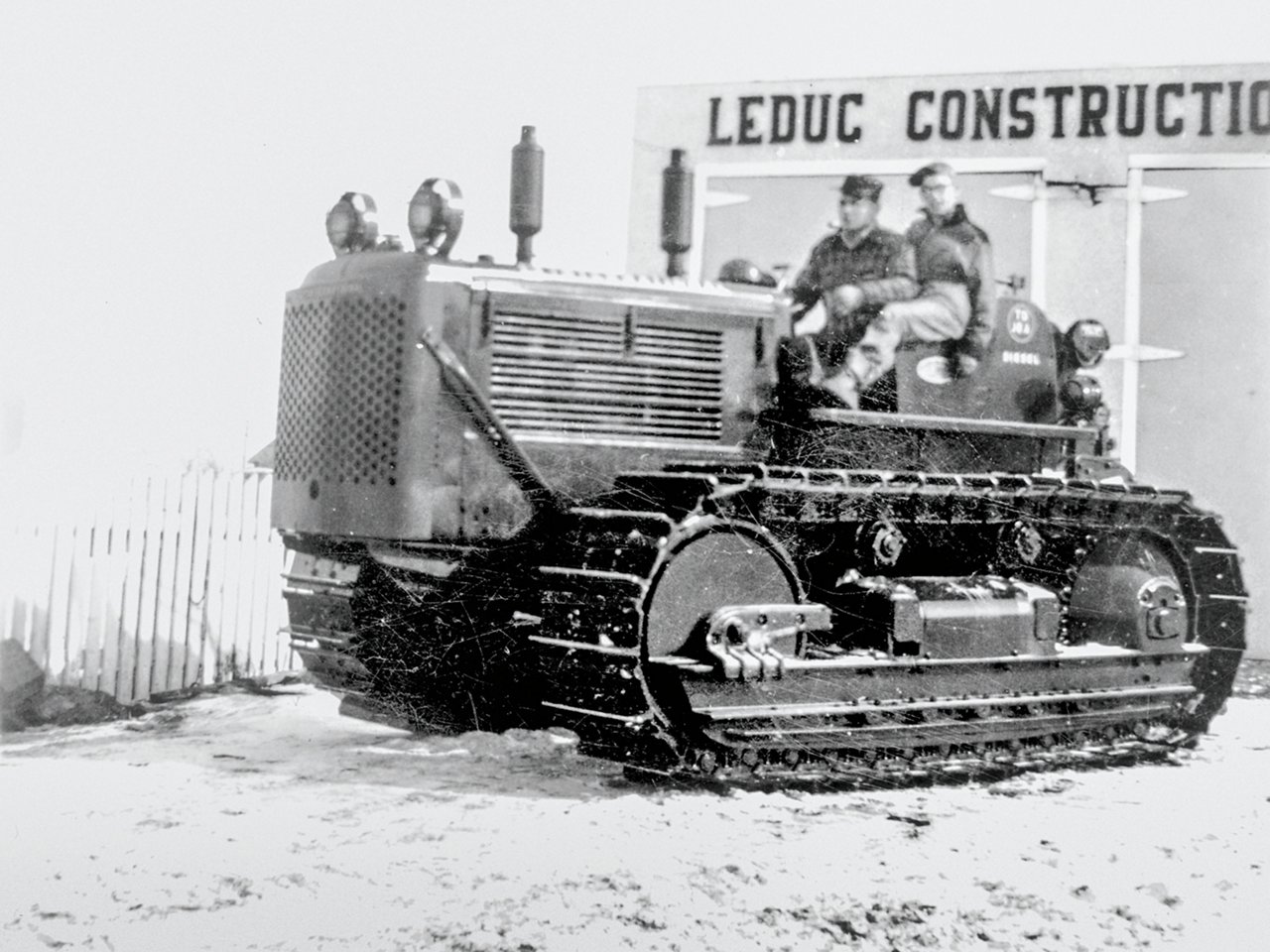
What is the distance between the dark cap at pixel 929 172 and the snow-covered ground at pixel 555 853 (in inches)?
98.8

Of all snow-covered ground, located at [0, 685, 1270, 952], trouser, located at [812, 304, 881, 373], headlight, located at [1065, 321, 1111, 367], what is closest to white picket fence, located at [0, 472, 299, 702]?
snow-covered ground, located at [0, 685, 1270, 952]

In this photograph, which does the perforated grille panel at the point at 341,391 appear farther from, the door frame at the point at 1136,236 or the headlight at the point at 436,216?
the door frame at the point at 1136,236

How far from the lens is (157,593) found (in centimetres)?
733

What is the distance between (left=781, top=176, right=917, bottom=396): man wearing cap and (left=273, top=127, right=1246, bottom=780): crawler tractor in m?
→ 0.15

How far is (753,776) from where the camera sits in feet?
17.2

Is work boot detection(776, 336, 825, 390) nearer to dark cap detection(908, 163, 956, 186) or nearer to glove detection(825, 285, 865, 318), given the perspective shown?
glove detection(825, 285, 865, 318)

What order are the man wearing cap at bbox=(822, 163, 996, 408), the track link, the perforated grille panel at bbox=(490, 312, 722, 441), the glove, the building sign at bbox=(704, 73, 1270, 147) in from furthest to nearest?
1. the glove
2. the man wearing cap at bbox=(822, 163, 996, 408)
3. the perforated grille panel at bbox=(490, 312, 722, 441)
4. the track link
5. the building sign at bbox=(704, 73, 1270, 147)

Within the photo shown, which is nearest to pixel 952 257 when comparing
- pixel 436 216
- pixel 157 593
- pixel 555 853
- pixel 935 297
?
pixel 935 297

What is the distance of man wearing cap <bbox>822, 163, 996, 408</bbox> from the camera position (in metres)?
5.59

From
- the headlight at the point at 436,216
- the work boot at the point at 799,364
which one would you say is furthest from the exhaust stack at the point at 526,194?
the work boot at the point at 799,364

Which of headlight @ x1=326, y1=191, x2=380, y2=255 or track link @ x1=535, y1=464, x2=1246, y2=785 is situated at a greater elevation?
headlight @ x1=326, y1=191, x2=380, y2=255

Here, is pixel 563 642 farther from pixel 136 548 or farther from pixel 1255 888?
pixel 136 548

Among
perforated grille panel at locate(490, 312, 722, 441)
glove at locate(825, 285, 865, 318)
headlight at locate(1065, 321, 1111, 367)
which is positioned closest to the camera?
perforated grille panel at locate(490, 312, 722, 441)

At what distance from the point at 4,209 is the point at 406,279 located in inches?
75.8
